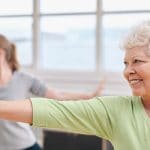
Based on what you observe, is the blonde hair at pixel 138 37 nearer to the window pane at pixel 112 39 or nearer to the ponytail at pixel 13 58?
the ponytail at pixel 13 58

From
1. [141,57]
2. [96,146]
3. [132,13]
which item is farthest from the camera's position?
[132,13]

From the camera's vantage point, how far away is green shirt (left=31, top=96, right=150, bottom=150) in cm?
123

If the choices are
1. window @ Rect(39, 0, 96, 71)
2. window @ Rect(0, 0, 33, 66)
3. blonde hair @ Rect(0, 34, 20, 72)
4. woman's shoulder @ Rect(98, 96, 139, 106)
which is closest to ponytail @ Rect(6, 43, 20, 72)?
blonde hair @ Rect(0, 34, 20, 72)

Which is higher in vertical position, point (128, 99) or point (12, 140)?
point (128, 99)

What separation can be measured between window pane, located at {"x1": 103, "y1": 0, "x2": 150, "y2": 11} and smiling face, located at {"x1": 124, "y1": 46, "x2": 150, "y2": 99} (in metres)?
1.98

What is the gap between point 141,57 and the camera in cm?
126

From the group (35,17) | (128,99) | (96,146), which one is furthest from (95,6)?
(128,99)

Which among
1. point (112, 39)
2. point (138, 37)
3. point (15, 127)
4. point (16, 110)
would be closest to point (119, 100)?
point (138, 37)

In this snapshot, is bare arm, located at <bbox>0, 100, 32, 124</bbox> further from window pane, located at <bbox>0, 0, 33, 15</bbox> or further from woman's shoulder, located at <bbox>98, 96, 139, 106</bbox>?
window pane, located at <bbox>0, 0, 33, 15</bbox>

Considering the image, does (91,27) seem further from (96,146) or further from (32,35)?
(96,146)

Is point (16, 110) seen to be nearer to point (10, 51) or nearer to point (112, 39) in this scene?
point (10, 51)

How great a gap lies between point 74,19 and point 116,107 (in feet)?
7.40

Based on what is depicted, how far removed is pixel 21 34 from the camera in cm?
368

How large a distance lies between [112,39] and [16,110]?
7.26 ft
